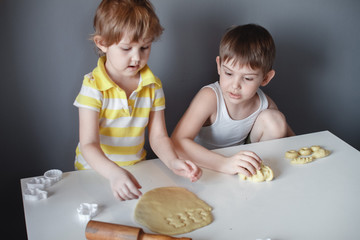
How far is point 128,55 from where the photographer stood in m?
1.01

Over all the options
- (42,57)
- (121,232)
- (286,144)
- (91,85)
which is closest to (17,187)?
(42,57)

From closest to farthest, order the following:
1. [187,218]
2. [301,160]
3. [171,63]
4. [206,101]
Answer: [187,218] → [301,160] → [206,101] → [171,63]

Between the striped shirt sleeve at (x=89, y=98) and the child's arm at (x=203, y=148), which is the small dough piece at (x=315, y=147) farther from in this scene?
the striped shirt sleeve at (x=89, y=98)

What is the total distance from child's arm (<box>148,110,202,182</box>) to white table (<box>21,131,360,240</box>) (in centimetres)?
2

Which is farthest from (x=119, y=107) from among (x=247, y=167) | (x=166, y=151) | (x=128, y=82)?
(x=247, y=167)

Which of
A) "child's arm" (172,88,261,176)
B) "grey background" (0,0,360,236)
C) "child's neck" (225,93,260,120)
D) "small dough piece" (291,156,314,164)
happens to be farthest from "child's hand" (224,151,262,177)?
"grey background" (0,0,360,236)

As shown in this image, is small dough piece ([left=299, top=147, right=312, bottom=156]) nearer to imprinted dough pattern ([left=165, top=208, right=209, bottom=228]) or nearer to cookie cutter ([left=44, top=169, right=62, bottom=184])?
imprinted dough pattern ([left=165, top=208, right=209, bottom=228])

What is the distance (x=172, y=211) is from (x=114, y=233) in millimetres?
168

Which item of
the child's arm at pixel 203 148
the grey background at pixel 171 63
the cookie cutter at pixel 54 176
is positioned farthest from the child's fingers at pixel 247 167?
the grey background at pixel 171 63

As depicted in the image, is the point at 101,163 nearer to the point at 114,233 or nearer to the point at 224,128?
the point at 114,233

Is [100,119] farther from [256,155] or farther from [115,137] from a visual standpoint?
[256,155]

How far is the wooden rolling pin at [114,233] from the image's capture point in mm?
719

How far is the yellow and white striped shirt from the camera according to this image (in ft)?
3.47

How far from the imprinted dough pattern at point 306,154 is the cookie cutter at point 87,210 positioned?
535 mm
